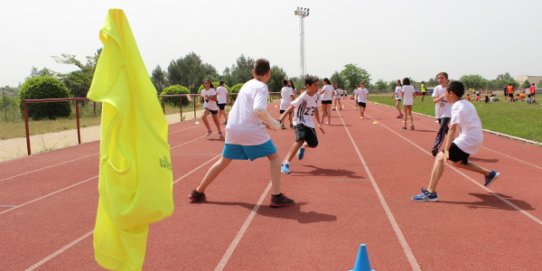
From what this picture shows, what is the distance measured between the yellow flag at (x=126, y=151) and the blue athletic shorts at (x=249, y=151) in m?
2.91

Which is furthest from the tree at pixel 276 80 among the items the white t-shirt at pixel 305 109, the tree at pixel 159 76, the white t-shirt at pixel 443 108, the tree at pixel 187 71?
the white t-shirt at pixel 305 109

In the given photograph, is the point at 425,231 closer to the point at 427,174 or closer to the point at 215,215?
the point at 215,215

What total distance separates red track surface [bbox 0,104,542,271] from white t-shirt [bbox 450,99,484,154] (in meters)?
0.77

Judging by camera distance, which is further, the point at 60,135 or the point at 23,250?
the point at 60,135

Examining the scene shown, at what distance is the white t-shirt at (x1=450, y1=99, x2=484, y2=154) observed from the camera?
5.74 m

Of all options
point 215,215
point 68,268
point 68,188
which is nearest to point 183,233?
point 215,215

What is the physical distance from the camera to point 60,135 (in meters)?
15.1

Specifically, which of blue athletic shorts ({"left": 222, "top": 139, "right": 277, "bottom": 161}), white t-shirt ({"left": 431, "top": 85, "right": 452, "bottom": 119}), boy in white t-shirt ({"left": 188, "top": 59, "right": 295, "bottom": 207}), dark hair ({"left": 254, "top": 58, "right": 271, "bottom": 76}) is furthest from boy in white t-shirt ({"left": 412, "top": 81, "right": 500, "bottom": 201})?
white t-shirt ({"left": 431, "top": 85, "right": 452, "bottom": 119})

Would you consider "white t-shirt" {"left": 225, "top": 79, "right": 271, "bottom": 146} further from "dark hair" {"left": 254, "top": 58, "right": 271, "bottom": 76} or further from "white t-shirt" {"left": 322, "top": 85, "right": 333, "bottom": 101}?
"white t-shirt" {"left": 322, "top": 85, "right": 333, "bottom": 101}

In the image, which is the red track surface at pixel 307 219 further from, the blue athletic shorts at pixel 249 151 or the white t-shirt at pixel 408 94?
the white t-shirt at pixel 408 94

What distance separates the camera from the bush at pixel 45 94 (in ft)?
72.9

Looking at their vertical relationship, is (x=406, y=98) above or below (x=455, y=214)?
above

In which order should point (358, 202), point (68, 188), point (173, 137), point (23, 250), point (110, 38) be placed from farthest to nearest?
point (173, 137)
point (68, 188)
point (358, 202)
point (23, 250)
point (110, 38)

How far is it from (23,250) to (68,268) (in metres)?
0.80
